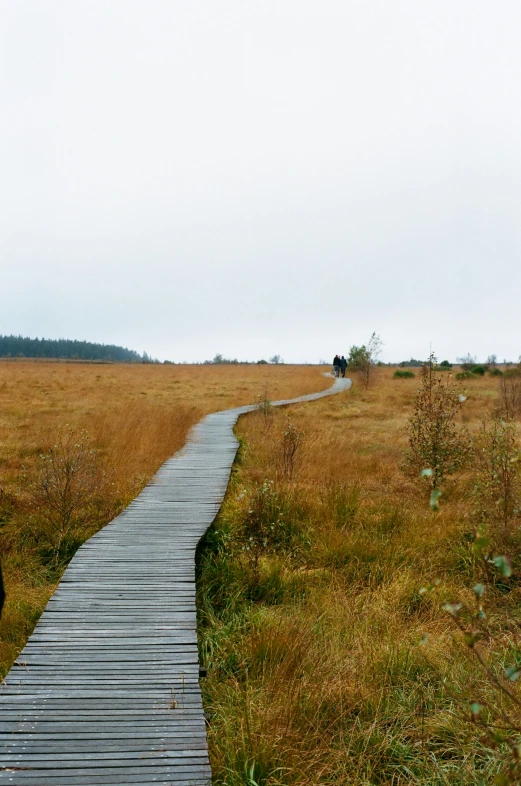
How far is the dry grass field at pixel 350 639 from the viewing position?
289 cm

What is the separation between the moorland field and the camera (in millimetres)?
2904

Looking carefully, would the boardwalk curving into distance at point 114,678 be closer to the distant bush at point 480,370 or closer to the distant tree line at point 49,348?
the distant bush at point 480,370

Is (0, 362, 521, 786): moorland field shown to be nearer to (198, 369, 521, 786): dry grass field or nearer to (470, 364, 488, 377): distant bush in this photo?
(198, 369, 521, 786): dry grass field

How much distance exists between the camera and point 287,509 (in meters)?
6.78

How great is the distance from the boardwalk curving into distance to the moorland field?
0.24 meters

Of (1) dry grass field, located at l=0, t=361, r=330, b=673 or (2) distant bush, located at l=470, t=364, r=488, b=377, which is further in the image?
(2) distant bush, located at l=470, t=364, r=488, b=377

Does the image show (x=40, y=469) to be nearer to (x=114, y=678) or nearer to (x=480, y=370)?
(x=114, y=678)

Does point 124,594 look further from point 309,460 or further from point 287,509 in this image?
point 309,460

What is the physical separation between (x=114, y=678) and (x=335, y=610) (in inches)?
77.9

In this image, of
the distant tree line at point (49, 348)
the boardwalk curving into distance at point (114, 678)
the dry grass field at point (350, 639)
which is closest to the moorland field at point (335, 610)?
the dry grass field at point (350, 639)

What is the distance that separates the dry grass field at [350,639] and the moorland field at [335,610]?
0.05 feet

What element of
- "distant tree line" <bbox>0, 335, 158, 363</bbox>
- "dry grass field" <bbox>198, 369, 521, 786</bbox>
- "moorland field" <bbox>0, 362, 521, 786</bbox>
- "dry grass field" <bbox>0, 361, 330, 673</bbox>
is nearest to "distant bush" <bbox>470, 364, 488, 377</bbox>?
"dry grass field" <bbox>0, 361, 330, 673</bbox>

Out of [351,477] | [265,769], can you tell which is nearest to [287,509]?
[351,477]

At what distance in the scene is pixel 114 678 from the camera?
10.9 ft
